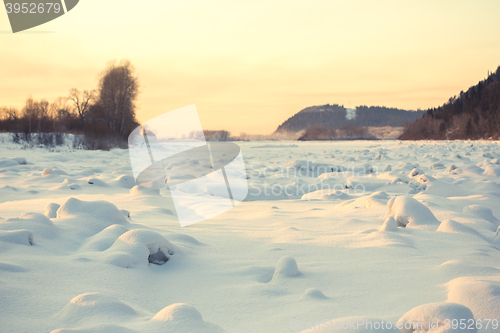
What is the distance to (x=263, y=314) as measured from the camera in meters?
1.34

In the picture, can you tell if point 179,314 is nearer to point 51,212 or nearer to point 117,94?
point 51,212

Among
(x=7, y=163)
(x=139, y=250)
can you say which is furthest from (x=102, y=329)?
(x=7, y=163)

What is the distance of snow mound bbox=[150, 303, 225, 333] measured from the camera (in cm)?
111

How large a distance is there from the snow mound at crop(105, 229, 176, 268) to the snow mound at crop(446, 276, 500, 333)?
1.56 metres

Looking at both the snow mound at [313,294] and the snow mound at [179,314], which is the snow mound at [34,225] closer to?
the snow mound at [179,314]

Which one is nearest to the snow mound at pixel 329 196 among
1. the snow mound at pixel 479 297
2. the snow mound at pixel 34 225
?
the snow mound at pixel 479 297

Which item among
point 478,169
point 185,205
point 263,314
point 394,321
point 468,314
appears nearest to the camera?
point 468,314

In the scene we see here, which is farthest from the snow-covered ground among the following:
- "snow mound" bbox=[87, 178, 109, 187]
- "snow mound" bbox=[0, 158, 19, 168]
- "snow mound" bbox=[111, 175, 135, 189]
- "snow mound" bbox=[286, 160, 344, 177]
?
"snow mound" bbox=[286, 160, 344, 177]

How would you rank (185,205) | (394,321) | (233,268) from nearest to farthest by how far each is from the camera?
(394,321), (233,268), (185,205)

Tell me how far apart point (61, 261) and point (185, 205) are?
2.44 metres

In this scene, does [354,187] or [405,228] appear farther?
[354,187]

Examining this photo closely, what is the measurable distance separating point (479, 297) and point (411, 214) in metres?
1.54

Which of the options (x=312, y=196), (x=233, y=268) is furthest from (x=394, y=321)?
(x=312, y=196)

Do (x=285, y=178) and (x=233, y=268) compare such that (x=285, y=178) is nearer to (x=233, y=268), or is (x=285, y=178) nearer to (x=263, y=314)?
(x=233, y=268)
